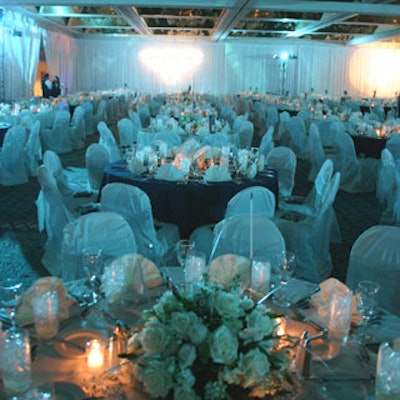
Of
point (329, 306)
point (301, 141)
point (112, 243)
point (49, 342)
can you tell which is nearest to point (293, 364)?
point (329, 306)

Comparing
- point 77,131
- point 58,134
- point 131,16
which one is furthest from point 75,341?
point 131,16

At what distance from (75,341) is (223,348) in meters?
0.79

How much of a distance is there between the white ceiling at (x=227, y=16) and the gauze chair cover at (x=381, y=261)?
978 cm

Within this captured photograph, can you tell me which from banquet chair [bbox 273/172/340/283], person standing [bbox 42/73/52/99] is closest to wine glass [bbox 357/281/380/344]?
banquet chair [bbox 273/172/340/283]

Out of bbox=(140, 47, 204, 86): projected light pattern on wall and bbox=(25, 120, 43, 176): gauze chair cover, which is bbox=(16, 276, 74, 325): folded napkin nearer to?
bbox=(25, 120, 43, 176): gauze chair cover

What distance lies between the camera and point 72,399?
1.51 m

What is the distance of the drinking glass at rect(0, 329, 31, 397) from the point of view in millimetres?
1528

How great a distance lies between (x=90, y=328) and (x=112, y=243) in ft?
3.30

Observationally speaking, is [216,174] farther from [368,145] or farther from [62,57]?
[62,57]

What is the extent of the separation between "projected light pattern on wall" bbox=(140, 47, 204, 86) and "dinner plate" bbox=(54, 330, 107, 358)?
79.7 ft

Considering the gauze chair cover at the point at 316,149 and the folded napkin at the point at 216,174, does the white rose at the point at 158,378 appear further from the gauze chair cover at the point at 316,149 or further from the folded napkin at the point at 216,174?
the gauze chair cover at the point at 316,149

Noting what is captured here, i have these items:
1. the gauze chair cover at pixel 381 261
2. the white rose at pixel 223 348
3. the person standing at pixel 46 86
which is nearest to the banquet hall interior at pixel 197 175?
the gauze chair cover at pixel 381 261

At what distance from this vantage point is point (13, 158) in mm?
7688

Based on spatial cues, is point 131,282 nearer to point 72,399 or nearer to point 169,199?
point 72,399
